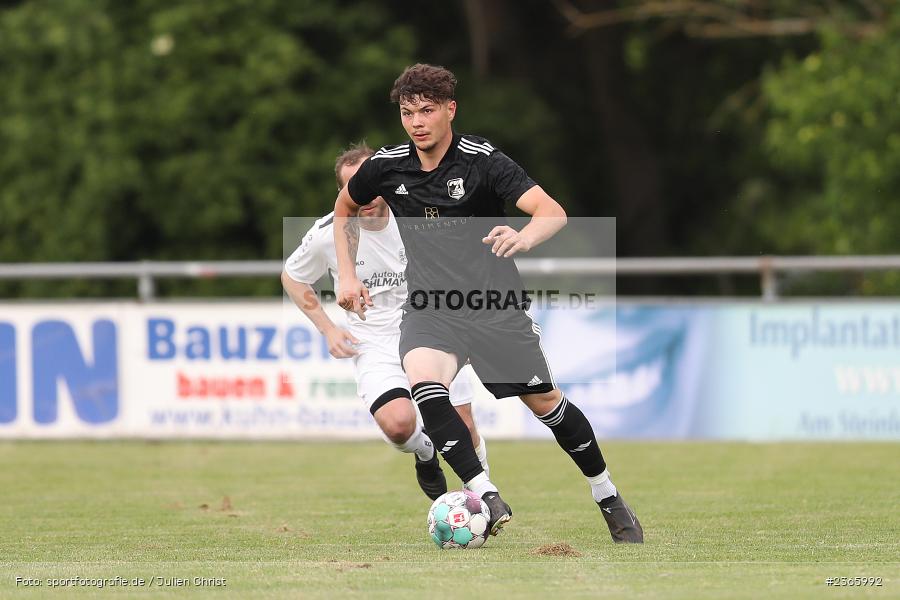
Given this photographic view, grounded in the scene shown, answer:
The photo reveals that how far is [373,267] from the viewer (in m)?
8.43

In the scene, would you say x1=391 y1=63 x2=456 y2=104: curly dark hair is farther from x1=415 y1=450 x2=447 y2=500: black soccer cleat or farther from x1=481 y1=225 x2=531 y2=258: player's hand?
x1=415 y1=450 x2=447 y2=500: black soccer cleat

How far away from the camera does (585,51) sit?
83.7ft

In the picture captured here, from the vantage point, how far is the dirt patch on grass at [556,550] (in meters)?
6.58

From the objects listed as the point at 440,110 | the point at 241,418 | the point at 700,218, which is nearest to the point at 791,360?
the point at 241,418

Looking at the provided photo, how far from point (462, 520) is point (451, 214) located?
1.43 meters

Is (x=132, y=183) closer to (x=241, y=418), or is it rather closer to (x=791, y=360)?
(x=241, y=418)

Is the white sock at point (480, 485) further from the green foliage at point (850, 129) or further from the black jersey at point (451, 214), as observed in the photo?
the green foliage at point (850, 129)

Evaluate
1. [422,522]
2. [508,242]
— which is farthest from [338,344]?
[508,242]

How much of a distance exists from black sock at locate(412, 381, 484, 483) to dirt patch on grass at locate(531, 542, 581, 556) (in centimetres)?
48

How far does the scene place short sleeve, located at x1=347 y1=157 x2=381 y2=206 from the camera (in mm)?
7004

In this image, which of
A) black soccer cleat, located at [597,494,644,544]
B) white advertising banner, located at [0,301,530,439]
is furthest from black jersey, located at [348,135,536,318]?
white advertising banner, located at [0,301,530,439]

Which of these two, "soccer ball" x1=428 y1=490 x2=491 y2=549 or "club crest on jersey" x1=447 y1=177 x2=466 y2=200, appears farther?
"club crest on jersey" x1=447 y1=177 x2=466 y2=200

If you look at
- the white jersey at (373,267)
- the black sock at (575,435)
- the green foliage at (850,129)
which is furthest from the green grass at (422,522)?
the green foliage at (850,129)

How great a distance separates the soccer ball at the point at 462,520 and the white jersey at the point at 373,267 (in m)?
1.85
